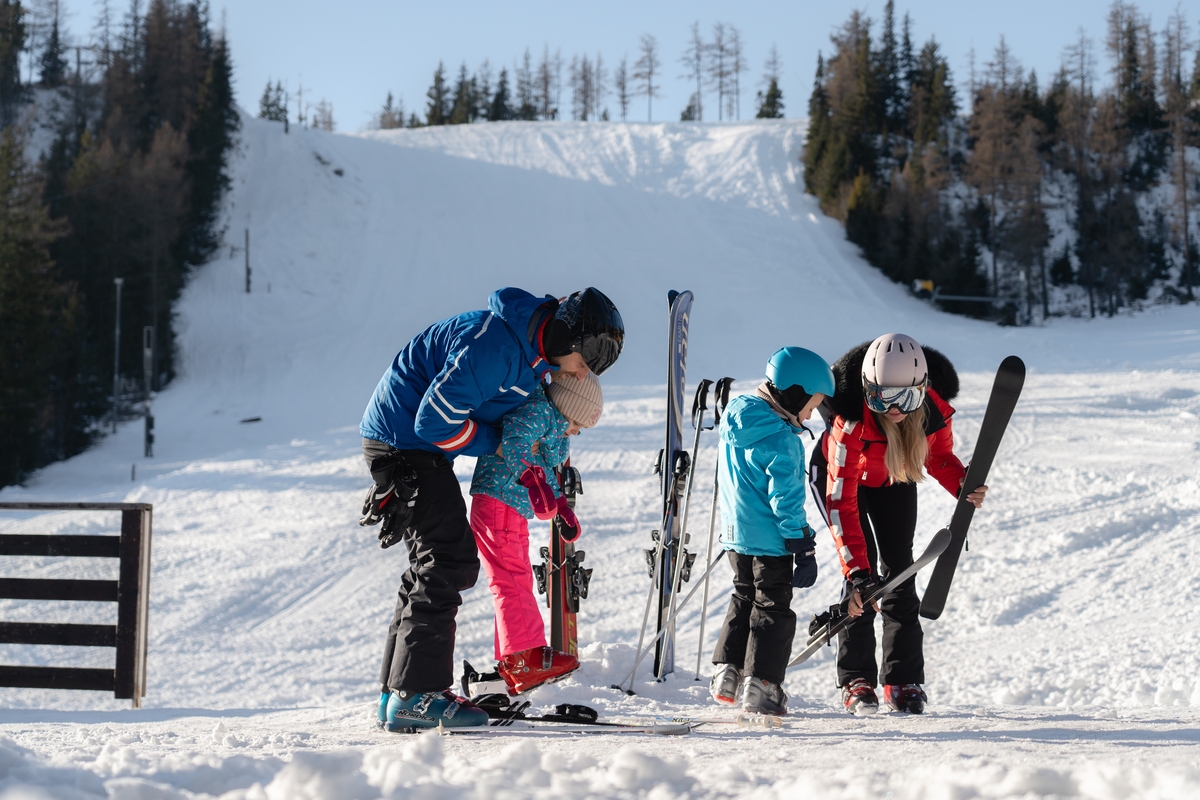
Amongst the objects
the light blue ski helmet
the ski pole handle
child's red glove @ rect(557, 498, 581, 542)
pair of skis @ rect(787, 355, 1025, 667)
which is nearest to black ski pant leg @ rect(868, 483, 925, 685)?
pair of skis @ rect(787, 355, 1025, 667)

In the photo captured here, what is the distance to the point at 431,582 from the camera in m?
3.08

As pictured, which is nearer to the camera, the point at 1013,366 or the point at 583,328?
the point at 583,328

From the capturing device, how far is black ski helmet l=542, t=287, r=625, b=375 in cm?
324

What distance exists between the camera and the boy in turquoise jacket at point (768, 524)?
11.1 feet

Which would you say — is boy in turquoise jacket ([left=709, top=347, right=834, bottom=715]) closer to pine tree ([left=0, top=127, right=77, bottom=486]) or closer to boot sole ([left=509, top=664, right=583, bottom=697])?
boot sole ([left=509, top=664, right=583, bottom=697])

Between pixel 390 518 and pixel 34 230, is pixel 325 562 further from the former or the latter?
pixel 34 230

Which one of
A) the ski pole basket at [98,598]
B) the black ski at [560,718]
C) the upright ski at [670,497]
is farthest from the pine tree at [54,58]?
the black ski at [560,718]

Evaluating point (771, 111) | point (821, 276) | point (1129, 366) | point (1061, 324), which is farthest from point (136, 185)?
point (771, 111)

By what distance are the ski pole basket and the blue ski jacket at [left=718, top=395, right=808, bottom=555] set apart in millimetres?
3031

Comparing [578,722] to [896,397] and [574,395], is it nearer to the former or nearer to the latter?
[574,395]

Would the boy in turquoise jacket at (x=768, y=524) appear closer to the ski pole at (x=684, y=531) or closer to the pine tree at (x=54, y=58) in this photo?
the ski pole at (x=684, y=531)

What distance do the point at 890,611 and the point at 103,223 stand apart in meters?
28.6

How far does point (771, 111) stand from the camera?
60.3 metres

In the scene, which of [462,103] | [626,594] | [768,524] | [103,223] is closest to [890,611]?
[768,524]
